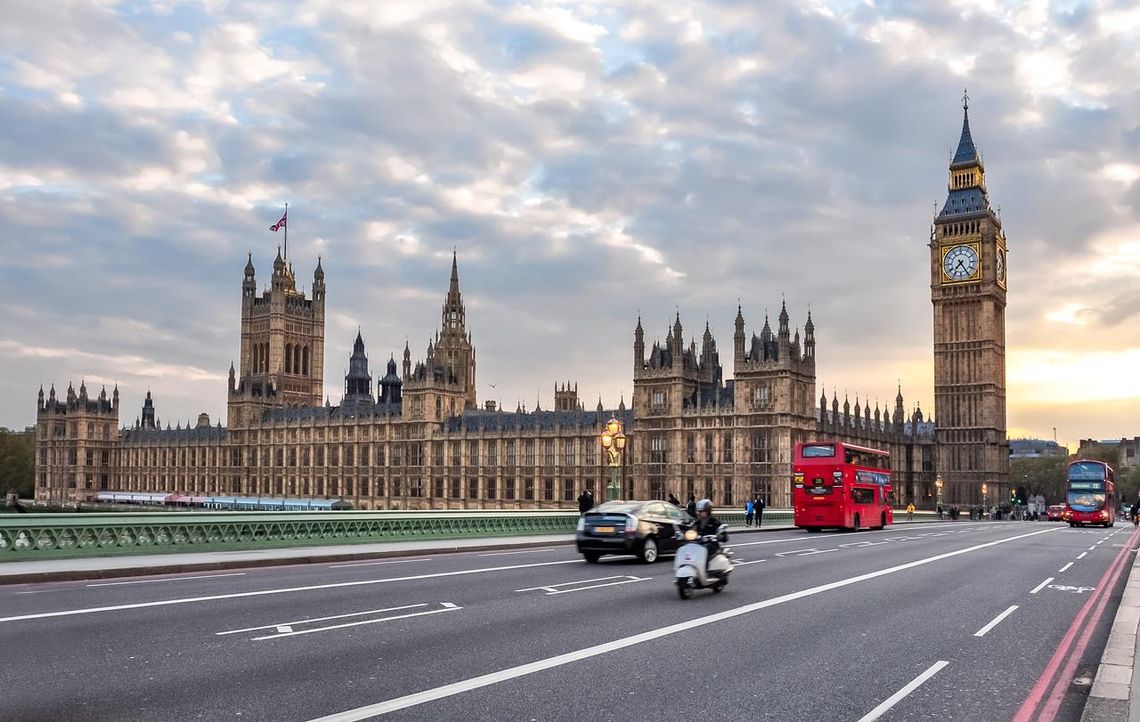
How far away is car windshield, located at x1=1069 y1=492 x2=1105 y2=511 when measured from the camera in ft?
206

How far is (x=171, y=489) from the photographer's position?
477 ft

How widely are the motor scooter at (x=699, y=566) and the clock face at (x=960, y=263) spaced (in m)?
104

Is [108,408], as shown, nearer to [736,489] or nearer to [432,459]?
[432,459]

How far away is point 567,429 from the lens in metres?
99.1

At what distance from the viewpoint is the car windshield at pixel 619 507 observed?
24688 millimetres

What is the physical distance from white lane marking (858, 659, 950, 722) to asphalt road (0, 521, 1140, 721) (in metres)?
0.04

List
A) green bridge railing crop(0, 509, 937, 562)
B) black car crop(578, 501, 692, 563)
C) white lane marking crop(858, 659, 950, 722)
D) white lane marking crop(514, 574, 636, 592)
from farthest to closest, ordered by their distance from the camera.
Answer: black car crop(578, 501, 692, 563) → green bridge railing crop(0, 509, 937, 562) → white lane marking crop(514, 574, 636, 592) → white lane marking crop(858, 659, 950, 722)

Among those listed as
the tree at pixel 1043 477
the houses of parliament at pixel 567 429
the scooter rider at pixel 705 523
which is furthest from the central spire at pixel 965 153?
the scooter rider at pixel 705 523

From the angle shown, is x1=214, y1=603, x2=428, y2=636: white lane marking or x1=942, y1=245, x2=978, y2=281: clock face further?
x1=942, y1=245, x2=978, y2=281: clock face

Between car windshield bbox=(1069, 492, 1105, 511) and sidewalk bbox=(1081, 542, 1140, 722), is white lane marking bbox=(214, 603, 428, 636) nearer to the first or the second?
sidewalk bbox=(1081, 542, 1140, 722)

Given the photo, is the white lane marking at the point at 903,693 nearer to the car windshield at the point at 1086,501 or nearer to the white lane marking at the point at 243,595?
the white lane marking at the point at 243,595

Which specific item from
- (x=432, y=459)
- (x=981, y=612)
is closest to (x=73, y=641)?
(x=981, y=612)

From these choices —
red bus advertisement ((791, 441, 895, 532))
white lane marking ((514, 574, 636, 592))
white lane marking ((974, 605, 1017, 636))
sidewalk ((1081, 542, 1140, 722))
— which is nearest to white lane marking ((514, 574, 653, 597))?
white lane marking ((514, 574, 636, 592))

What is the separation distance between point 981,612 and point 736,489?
6929 centimetres
